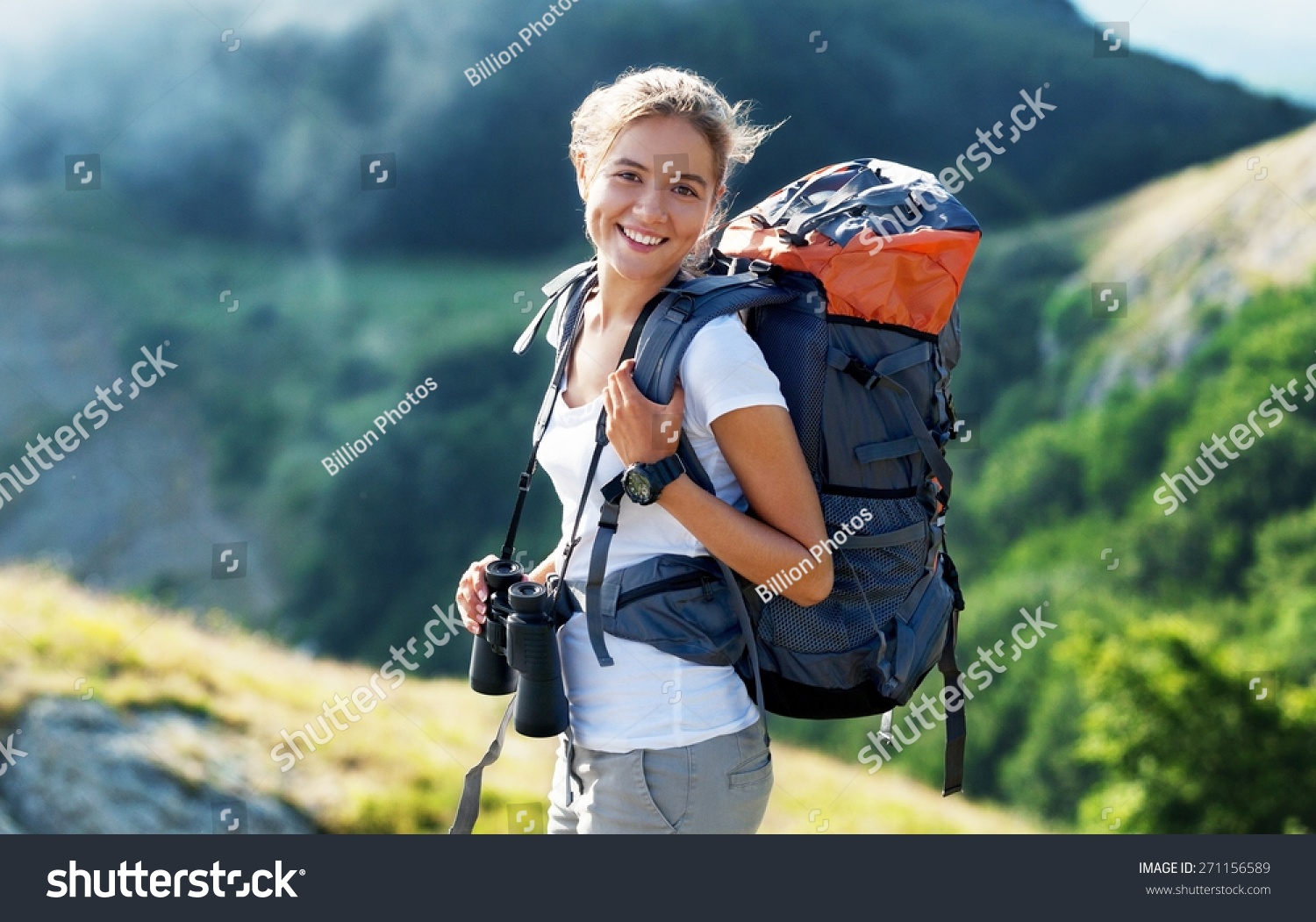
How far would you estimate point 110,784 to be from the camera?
5309 mm

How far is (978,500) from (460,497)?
6665 mm

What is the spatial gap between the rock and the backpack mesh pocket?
4.09 metres

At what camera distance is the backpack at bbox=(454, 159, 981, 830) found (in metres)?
1.90

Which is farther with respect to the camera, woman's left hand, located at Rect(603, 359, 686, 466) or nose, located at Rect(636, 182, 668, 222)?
nose, located at Rect(636, 182, 668, 222)

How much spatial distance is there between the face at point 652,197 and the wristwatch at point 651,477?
13.4 inches

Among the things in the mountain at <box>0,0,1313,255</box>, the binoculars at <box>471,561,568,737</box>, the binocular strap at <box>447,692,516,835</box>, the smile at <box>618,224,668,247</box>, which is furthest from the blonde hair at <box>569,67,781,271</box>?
the mountain at <box>0,0,1313,255</box>

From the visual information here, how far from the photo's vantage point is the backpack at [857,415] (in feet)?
6.25

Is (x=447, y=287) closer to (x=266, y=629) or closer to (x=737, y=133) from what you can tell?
(x=266, y=629)

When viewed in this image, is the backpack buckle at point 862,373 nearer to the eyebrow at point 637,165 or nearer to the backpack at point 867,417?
the backpack at point 867,417

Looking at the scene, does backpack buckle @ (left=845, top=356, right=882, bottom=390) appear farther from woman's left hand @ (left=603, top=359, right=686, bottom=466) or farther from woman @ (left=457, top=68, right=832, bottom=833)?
woman's left hand @ (left=603, top=359, right=686, bottom=466)

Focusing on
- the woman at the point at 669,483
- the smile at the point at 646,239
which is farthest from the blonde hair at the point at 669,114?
the smile at the point at 646,239

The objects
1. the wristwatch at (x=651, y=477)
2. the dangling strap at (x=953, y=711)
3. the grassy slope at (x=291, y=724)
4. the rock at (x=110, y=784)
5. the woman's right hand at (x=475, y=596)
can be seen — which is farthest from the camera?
the grassy slope at (x=291, y=724)

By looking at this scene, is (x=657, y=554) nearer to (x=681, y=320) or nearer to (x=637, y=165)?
(x=681, y=320)

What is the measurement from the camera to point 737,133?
1.99 metres
